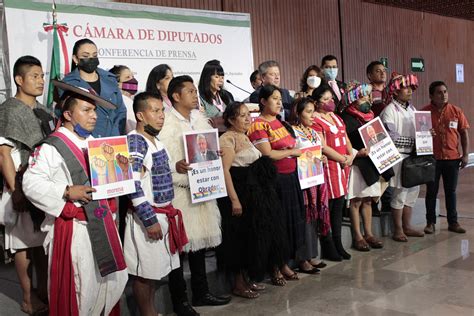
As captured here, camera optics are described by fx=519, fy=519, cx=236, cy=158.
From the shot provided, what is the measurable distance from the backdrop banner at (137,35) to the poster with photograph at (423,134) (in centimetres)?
198

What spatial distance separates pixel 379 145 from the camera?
4383mm

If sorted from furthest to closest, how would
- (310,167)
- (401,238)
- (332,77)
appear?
1. (332,77)
2. (401,238)
3. (310,167)

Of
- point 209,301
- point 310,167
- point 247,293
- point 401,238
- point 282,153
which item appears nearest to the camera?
point 209,301

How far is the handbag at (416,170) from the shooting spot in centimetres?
460

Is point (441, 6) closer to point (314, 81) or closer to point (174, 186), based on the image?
point (314, 81)

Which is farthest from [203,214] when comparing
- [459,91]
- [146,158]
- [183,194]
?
[459,91]

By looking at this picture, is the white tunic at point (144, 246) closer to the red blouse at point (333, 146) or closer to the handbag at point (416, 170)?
the red blouse at point (333, 146)

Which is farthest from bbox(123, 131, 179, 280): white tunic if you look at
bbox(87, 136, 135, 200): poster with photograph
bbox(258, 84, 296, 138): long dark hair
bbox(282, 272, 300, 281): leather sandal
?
bbox(282, 272, 300, 281): leather sandal

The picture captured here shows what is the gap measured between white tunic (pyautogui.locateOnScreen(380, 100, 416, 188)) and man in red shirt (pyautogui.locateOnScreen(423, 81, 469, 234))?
50cm

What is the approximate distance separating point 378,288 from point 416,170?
1514mm

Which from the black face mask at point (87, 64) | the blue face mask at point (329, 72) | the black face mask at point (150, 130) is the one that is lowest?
the black face mask at point (150, 130)

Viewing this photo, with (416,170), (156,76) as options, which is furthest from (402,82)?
(156,76)

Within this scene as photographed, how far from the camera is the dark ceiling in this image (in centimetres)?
930

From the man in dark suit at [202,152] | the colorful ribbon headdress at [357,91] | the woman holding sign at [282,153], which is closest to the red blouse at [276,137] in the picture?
the woman holding sign at [282,153]
